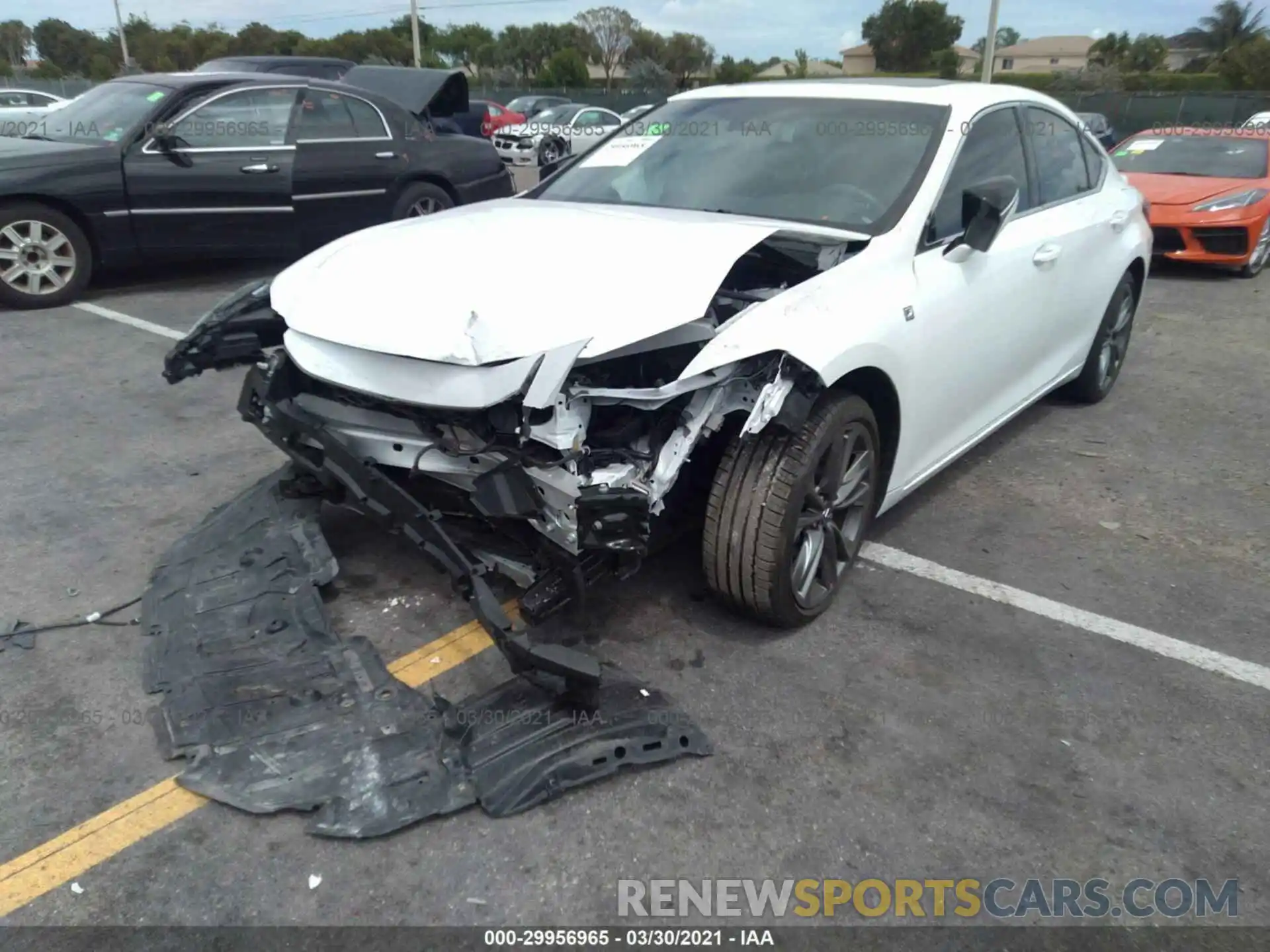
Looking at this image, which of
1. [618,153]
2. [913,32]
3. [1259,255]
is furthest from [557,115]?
[913,32]

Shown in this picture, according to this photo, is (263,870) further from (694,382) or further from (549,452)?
(694,382)

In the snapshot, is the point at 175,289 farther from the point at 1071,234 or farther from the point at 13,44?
the point at 13,44

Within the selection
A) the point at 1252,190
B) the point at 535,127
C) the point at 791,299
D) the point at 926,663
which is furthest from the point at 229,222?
the point at 535,127

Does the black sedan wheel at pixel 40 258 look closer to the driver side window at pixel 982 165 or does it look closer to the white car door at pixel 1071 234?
the driver side window at pixel 982 165

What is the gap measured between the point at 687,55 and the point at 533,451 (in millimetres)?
79185

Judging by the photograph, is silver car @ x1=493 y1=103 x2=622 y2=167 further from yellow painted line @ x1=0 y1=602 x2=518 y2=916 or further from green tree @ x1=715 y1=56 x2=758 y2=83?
green tree @ x1=715 y1=56 x2=758 y2=83

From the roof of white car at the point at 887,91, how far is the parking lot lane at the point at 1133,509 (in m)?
1.71

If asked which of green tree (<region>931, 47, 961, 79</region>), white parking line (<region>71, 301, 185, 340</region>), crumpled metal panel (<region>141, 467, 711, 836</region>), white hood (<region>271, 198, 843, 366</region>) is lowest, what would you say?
crumpled metal panel (<region>141, 467, 711, 836</region>)

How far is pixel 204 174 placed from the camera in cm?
721

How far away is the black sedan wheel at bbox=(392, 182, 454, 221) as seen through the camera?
8.26m

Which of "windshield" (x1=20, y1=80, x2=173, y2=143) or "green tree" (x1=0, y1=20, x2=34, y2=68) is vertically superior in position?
"green tree" (x1=0, y1=20, x2=34, y2=68)

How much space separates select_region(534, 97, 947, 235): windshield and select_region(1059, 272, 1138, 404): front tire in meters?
2.09

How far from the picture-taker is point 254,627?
2.91 m

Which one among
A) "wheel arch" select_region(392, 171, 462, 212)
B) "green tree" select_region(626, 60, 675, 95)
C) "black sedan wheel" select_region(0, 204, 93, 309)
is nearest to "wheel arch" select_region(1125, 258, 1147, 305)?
"wheel arch" select_region(392, 171, 462, 212)
